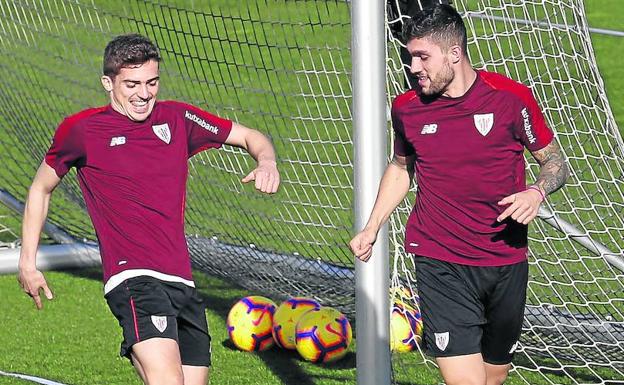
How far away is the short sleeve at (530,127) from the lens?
5.37 m

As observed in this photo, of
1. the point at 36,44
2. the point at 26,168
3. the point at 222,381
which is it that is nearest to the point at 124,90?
the point at 222,381

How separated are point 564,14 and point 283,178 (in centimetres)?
197

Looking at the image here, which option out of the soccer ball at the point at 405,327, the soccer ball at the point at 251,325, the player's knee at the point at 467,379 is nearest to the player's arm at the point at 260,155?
the player's knee at the point at 467,379

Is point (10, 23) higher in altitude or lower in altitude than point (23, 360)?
higher

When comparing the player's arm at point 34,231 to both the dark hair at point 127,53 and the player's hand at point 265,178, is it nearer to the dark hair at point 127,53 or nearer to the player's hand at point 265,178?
the dark hair at point 127,53

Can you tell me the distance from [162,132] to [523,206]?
153 centimetres

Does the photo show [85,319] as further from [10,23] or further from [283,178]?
[10,23]

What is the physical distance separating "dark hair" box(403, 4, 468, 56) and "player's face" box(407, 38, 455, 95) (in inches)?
1.0

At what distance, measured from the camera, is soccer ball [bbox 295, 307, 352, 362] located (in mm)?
7180

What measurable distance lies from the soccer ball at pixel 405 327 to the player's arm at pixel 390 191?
1.40 m

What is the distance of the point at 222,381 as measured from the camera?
7074 millimetres

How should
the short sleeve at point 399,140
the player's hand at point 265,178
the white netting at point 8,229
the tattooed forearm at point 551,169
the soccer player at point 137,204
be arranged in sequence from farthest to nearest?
1. the white netting at point 8,229
2. the short sleeve at point 399,140
3. the soccer player at point 137,204
4. the tattooed forearm at point 551,169
5. the player's hand at point 265,178

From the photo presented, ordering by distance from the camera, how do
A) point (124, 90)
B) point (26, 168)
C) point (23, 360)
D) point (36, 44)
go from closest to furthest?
point (124, 90), point (23, 360), point (36, 44), point (26, 168)

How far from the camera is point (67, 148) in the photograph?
5.45 meters
